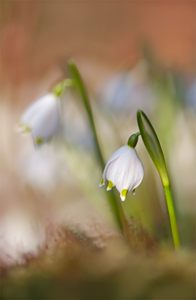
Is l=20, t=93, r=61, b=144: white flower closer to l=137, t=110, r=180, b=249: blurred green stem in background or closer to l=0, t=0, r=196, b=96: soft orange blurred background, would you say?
l=137, t=110, r=180, b=249: blurred green stem in background

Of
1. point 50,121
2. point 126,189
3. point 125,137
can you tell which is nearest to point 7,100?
point 125,137

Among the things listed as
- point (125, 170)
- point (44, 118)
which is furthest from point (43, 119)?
point (125, 170)

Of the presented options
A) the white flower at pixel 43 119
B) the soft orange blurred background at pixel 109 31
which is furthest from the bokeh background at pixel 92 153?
the white flower at pixel 43 119

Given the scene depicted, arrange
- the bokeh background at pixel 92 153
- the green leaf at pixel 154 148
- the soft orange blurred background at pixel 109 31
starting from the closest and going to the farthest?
the bokeh background at pixel 92 153 < the green leaf at pixel 154 148 < the soft orange blurred background at pixel 109 31

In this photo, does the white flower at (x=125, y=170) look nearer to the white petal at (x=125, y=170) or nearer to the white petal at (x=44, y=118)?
the white petal at (x=125, y=170)

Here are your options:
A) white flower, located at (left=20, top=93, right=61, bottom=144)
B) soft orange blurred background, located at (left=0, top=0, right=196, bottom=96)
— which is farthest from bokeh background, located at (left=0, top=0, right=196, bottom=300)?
white flower, located at (left=20, top=93, right=61, bottom=144)

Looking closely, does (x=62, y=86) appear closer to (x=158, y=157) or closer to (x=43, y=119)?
(x=43, y=119)

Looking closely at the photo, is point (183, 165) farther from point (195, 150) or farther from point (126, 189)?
point (126, 189)

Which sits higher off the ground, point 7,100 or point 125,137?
point 7,100
